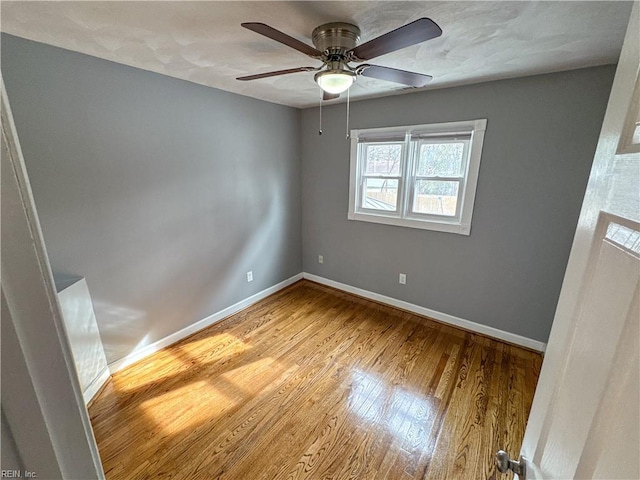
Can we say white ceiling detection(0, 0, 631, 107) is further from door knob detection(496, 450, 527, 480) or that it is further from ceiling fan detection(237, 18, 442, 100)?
door knob detection(496, 450, 527, 480)

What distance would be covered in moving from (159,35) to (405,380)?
2.86 metres

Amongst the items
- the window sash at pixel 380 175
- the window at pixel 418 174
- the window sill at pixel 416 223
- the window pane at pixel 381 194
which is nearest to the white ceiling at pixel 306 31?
the window at pixel 418 174

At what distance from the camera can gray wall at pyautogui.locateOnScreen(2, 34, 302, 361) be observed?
1693 mm

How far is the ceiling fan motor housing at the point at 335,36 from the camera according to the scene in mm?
1374

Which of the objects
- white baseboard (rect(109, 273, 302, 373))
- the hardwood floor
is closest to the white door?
the hardwood floor

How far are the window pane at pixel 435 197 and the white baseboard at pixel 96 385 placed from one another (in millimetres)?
3190

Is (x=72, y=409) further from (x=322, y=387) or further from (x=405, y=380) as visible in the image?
(x=405, y=380)

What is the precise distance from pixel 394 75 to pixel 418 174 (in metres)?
1.46

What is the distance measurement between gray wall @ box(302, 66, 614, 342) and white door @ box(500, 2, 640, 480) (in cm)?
195

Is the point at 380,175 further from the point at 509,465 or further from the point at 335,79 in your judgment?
the point at 509,465

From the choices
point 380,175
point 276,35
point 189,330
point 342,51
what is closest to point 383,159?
point 380,175

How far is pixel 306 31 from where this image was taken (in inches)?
58.1

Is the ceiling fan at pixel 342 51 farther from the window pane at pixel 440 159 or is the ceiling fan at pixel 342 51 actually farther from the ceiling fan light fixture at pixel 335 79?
the window pane at pixel 440 159

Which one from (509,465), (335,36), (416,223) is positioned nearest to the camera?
(509,465)
